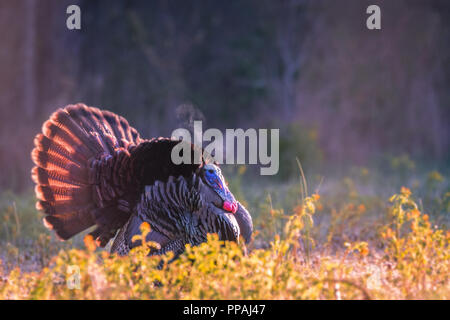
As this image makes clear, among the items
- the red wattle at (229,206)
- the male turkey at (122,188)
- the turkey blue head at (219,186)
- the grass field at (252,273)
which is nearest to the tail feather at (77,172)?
the male turkey at (122,188)

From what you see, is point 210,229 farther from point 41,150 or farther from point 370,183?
point 370,183

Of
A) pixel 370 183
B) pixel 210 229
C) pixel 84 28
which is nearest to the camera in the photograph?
pixel 210 229

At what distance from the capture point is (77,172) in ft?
13.7

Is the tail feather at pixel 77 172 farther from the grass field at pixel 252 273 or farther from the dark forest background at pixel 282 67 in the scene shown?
the dark forest background at pixel 282 67

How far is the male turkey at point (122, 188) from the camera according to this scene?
374cm

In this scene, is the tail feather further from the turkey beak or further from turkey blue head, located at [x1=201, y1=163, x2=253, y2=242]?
the turkey beak

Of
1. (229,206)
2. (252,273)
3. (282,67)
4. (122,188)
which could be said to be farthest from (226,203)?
(282,67)

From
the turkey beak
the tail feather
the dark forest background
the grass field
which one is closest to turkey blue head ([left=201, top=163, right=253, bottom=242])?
the turkey beak

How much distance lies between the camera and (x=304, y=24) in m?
13.4

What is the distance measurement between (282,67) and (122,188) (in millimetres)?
10088

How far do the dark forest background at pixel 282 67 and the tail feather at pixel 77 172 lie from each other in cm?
812

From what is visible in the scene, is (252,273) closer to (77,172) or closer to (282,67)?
(77,172)

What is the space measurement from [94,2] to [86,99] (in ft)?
8.73
